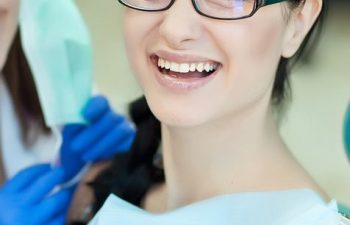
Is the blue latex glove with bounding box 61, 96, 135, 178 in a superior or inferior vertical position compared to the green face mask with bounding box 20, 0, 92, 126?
inferior

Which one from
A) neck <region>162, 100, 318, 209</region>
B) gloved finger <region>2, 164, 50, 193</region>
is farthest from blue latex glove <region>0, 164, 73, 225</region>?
neck <region>162, 100, 318, 209</region>

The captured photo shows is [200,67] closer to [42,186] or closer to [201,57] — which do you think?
[201,57]

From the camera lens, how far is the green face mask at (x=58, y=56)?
1.05 meters

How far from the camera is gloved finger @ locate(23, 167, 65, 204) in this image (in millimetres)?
985

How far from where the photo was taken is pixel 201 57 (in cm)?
70

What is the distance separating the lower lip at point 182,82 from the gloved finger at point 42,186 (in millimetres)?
355

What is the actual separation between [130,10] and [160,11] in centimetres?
5

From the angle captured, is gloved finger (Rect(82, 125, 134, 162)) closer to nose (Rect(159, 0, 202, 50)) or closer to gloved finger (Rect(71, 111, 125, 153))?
gloved finger (Rect(71, 111, 125, 153))

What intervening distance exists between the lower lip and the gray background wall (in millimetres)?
666

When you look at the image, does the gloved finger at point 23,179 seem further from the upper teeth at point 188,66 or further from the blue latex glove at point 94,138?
the upper teeth at point 188,66

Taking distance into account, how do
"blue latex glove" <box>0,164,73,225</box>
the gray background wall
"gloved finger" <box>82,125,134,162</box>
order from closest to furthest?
"blue latex glove" <box>0,164,73,225</box>, "gloved finger" <box>82,125,134,162</box>, the gray background wall

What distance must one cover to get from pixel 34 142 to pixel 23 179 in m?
0.16

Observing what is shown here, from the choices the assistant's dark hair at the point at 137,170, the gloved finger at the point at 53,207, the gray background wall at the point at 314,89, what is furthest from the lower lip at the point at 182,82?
the gray background wall at the point at 314,89

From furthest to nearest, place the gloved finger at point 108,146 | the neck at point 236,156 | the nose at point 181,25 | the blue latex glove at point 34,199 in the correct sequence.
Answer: the gloved finger at point 108,146 < the blue latex glove at point 34,199 < the neck at point 236,156 < the nose at point 181,25
